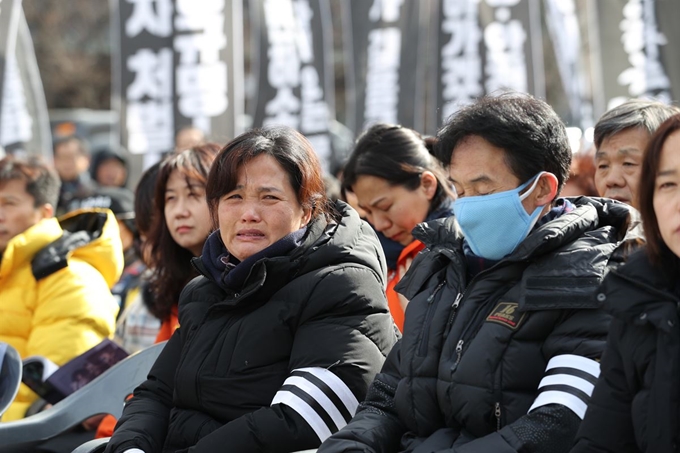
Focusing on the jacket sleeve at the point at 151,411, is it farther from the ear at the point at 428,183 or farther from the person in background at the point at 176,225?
the ear at the point at 428,183

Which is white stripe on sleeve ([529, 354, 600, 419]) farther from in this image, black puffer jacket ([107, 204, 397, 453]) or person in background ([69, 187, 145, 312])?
person in background ([69, 187, 145, 312])

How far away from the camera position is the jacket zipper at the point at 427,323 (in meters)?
3.23

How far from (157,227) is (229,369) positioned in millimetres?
2023

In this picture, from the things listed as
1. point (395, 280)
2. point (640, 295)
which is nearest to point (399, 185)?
point (395, 280)

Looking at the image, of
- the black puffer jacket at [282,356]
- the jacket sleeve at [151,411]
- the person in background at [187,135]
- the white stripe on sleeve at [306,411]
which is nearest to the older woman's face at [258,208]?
the black puffer jacket at [282,356]

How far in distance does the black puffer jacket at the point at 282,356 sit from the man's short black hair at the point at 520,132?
650 mm

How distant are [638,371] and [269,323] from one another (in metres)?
1.44

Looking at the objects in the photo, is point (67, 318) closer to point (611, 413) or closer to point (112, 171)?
point (611, 413)

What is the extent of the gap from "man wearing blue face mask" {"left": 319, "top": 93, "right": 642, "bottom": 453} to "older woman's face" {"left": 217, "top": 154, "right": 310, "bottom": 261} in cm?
62

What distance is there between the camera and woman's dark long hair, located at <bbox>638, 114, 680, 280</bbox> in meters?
2.71

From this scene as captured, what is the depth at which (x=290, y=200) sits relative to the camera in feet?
12.8

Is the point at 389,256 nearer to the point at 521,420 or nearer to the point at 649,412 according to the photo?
the point at 521,420

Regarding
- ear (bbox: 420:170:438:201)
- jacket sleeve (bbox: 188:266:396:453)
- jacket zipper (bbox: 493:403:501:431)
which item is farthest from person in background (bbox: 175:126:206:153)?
jacket zipper (bbox: 493:403:501:431)

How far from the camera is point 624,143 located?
4250mm
